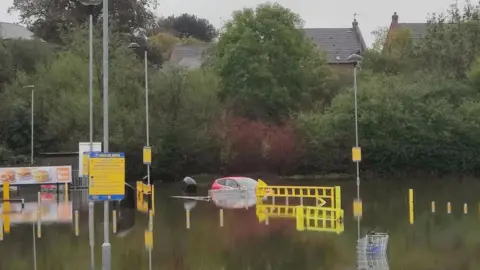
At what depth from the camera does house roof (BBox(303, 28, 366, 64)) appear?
87.8 m

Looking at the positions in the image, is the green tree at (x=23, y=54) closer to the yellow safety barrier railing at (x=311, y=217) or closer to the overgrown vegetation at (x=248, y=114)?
the overgrown vegetation at (x=248, y=114)

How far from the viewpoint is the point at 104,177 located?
12602 millimetres

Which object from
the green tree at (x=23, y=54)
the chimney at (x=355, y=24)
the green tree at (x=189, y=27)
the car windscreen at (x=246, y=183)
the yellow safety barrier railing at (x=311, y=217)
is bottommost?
the yellow safety barrier railing at (x=311, y=217)

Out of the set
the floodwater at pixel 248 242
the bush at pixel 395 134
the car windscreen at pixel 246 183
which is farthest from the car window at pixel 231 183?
the bush at pixel 395 134

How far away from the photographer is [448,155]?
177 ft

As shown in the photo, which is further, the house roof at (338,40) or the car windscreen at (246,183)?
the house roof at (338,40)

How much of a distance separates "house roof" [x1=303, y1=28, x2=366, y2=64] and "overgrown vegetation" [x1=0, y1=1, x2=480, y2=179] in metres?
29.3

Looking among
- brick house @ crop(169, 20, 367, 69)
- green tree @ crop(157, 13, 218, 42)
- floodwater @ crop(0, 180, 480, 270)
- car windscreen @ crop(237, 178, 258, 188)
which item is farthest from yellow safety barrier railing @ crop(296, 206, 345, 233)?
green tree @ crop(157, 13, 218, 42)

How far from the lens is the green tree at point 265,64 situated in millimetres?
56062

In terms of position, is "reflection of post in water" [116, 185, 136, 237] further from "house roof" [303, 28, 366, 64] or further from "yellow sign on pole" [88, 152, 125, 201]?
"house roof" [303, 28, 366, 64]

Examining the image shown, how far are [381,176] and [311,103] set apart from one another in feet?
32.5

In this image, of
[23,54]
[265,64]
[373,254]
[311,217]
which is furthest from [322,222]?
[23,54]

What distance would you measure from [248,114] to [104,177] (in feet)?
143

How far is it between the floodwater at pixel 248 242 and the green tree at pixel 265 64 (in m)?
26.7
